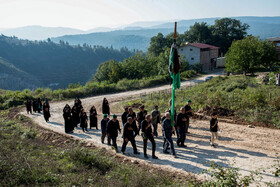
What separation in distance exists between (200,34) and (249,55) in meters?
38.4

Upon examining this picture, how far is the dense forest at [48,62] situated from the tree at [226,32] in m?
101

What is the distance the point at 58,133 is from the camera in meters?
13.7

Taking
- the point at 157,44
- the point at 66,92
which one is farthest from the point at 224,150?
the point at 157,44

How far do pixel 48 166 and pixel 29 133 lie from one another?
18.3ft

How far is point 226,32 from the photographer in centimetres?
7131

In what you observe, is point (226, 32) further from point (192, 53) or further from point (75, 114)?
point (75, 114)

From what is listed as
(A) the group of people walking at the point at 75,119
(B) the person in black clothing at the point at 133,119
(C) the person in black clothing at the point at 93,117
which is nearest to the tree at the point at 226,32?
(C) the person in black clothing at the point at 93,117

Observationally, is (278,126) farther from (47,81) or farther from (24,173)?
(47,81)

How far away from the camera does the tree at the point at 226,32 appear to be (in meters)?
69.9

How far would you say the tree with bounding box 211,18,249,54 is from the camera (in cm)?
6988

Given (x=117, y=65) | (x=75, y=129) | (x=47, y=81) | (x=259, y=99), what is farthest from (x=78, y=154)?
(x=47, y=81)

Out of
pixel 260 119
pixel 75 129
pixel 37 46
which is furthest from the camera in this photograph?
pixel 37 46

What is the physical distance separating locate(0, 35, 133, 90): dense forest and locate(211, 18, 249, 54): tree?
101003 millimetres

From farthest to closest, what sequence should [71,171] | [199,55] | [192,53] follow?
[192,53], [199,55], [71,171]
